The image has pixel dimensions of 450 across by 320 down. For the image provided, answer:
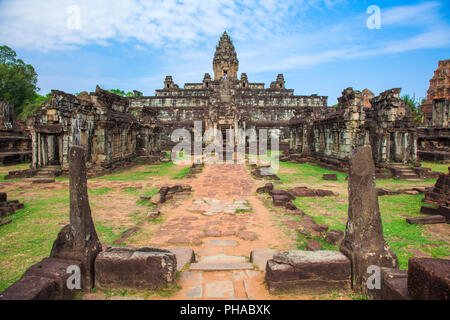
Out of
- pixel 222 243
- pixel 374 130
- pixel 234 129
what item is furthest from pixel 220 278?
pixel 234 129

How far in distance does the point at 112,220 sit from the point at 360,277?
225 inches

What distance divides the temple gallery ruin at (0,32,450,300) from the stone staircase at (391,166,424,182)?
0.26ft

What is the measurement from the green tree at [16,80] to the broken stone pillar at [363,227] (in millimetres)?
44105

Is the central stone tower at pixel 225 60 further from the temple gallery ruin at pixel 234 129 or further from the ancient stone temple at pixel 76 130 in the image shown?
the ancient stone temple at pixel 76 130

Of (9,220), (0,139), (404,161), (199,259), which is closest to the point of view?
(199,259)

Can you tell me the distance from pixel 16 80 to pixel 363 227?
148 ft

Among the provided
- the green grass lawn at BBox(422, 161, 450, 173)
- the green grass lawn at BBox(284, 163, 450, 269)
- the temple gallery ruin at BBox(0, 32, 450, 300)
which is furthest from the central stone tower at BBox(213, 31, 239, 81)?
the green grass lawn at BBox(284, 163, 450, 269)

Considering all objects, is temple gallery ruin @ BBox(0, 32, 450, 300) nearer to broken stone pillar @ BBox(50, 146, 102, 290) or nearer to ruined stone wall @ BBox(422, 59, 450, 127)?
broken stone pillar @ BBox(50, 146, 102, 290)

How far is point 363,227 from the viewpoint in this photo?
349cm

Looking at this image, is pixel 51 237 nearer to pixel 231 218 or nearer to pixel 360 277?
pixel 231 218

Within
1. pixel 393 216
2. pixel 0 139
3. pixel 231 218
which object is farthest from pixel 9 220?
pixel 0 139

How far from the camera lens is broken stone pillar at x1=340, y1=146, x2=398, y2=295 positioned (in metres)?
3.37

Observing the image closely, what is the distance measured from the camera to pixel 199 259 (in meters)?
4.48
